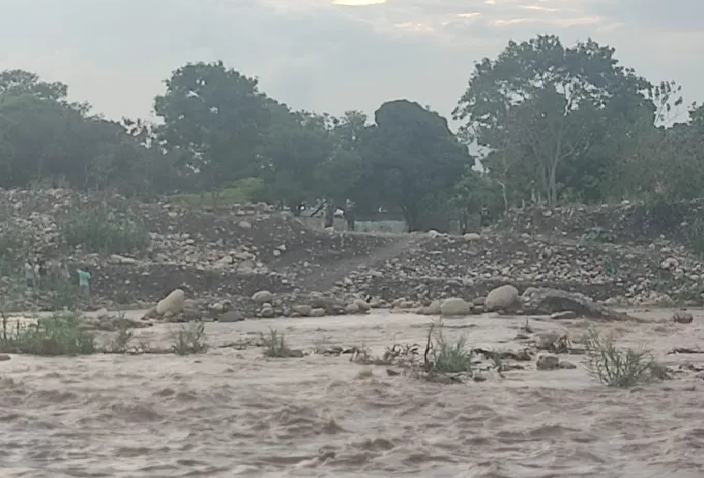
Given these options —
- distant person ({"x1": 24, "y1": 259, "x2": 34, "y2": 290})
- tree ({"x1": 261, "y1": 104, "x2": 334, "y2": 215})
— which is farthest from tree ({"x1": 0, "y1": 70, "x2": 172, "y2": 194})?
distant person ({"x1": 24, "y1": 259, "x2": 34, "y2": 290})

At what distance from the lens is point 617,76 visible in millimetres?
32406

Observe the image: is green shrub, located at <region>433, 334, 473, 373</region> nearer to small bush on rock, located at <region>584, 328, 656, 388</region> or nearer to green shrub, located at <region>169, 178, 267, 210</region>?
small bush on rock, located at <region>584, 328, 656, 388</region>

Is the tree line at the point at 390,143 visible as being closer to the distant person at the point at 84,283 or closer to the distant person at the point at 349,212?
the distant person at the point at 349,212

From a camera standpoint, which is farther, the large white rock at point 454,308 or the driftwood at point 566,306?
the large white rock at point 454,308

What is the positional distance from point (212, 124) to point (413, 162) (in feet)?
21.9

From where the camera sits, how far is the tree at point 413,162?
105 feet

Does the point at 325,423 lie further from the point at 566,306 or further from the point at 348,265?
the point at 348,265

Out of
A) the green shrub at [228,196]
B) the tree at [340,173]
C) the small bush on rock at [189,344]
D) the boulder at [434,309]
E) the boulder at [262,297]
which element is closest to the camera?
the small bush on rock at [189,344]

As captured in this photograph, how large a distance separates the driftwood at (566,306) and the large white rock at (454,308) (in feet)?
3.24

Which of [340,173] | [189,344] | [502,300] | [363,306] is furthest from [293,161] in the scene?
[189,344]

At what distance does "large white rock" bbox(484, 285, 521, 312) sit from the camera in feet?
55.3

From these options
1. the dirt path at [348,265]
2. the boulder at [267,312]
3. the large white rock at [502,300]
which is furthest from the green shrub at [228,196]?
the large white rock at [502,300]

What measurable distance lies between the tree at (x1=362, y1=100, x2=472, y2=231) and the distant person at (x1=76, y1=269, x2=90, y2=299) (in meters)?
15.0

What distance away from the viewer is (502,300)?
55.5 feet
